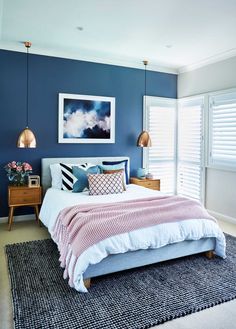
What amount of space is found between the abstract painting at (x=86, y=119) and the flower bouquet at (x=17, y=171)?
0.76 meters

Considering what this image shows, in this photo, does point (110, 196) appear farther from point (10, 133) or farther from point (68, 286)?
point (10, 133)

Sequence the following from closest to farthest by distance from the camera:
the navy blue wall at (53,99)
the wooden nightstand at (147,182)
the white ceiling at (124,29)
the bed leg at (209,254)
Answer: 1. the white ceiling at (124,29)
2. the bed leg at (209,254)
3. the navy blue wall at (53,99)
4. the wooden nightstand at (147,182)

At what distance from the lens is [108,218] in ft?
9.63

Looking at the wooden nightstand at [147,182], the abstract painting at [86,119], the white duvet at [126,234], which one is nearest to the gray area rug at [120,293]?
the white duvet at [126,234]

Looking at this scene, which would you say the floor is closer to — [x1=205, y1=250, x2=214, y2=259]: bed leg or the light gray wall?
[x1=205, y1=250, x2=214, y2=259]: bed leg

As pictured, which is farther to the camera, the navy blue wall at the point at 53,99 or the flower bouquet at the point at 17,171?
the navy blue wall at the point at 53,99

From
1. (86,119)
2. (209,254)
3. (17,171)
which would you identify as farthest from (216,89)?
(17,171)

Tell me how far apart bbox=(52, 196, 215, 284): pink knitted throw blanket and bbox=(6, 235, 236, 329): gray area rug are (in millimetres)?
296

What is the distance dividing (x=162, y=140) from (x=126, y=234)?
3460 mm

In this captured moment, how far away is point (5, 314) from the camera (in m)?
2.30

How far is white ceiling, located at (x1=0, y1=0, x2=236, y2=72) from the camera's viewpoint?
3164mm

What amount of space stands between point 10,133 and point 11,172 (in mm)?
632

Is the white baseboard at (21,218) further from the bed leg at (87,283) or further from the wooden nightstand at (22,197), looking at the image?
→ the bed leg at (87,283)

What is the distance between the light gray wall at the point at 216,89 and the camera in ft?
15.7
